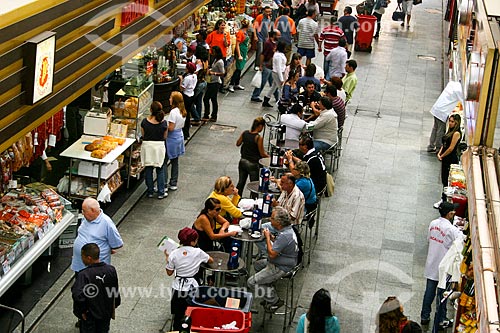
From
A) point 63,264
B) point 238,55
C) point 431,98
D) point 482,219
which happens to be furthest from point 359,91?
point 482,219

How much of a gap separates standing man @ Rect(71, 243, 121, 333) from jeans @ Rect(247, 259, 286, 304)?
193cm

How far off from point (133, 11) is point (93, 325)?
222 inches

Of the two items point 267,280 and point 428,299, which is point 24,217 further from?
point 428,299

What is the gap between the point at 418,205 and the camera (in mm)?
14969

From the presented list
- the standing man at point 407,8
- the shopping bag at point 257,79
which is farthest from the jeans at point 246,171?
the standing man at point 407,8

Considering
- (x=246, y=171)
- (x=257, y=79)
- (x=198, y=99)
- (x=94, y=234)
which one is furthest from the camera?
(x=257, y=79)

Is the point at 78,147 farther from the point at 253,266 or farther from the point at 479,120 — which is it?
the point at 479,120

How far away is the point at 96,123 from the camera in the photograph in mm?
13664

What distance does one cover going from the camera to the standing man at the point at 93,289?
9273 mm

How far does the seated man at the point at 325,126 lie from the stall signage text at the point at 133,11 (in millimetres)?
3324

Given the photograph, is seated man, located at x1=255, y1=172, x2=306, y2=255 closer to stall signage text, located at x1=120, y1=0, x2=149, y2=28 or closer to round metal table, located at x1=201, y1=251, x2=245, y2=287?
round metal table, located at x1=201, y1=251, x2=245, y2=287

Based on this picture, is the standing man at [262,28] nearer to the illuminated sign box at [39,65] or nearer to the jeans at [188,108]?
the jeans at [188,108]

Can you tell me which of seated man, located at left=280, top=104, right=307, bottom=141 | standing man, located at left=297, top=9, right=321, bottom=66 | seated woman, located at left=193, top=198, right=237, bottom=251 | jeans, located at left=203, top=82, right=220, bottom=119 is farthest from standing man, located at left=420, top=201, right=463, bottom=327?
standing man, located at left=297, top=9, right=321, bottom=66

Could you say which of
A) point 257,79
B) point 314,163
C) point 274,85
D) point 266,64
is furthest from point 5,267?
point 266,64
